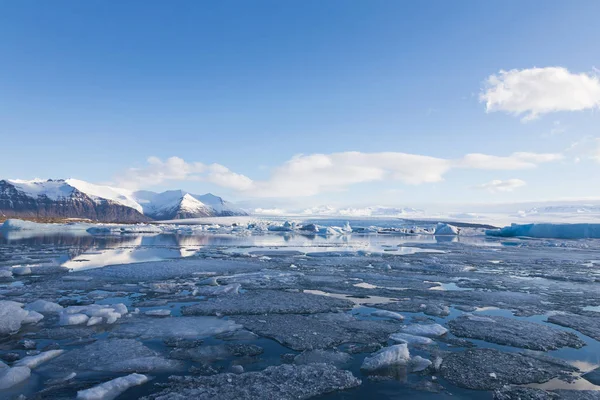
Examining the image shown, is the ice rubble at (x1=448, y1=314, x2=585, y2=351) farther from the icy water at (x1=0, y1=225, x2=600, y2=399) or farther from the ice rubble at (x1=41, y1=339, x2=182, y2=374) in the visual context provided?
the ice rubble at (x1=41, y1=339, x2=182, y2=374)

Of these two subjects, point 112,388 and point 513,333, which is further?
point 513,333

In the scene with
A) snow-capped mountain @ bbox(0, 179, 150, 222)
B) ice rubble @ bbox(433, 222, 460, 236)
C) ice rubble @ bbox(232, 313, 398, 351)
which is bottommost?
ice rubble @ bbox(232, 313, 398, 351)

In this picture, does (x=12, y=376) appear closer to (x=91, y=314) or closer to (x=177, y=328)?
(x=177, y=328)

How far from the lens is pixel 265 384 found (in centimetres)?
328

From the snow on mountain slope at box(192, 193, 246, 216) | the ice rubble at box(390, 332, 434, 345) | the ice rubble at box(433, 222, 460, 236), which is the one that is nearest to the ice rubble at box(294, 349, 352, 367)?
the ice rubble at box(390, 332, 434, 345)

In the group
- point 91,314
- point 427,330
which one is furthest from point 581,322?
point 91,314

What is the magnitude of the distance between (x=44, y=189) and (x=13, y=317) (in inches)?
Answer: 5897

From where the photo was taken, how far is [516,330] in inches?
201

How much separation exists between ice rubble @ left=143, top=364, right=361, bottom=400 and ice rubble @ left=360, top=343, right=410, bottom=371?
320mm

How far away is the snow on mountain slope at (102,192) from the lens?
130250mm

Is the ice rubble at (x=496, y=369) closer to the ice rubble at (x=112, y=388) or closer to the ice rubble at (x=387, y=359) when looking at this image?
the ice rubble at (x=387, y=359)

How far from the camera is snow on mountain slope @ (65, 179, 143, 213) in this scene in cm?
13025

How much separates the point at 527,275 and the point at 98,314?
A: 11.0 metres

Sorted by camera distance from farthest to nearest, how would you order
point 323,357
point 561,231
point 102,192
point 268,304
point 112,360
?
point 102,192
point 561,231
point 268,304
point 323,357
point 112,360
